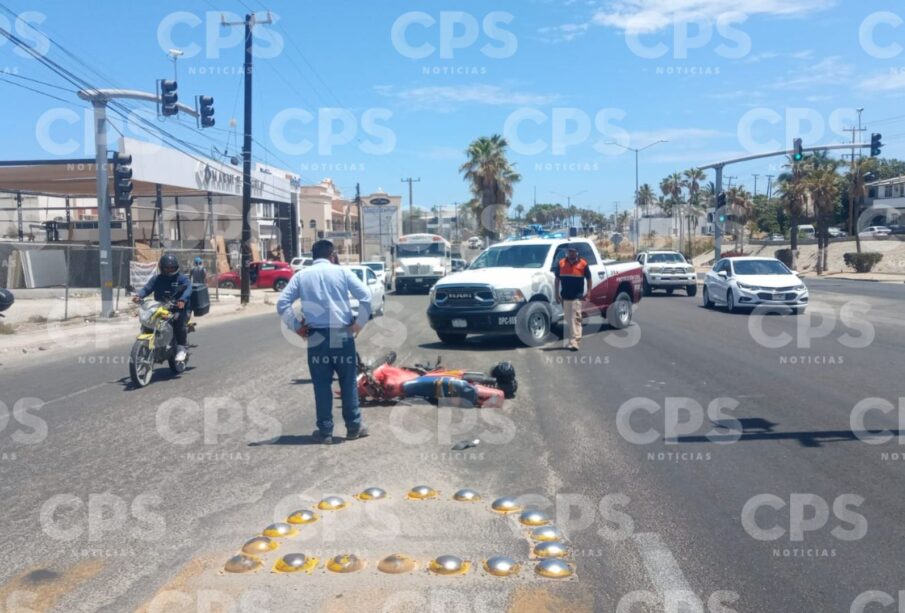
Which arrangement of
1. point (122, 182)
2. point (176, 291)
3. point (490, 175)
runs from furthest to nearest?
1. point (490, 175)
2. point (122, 182)
3. point (176, 291)

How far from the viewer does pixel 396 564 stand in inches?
192

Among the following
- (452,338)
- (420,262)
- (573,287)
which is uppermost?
(420,262)

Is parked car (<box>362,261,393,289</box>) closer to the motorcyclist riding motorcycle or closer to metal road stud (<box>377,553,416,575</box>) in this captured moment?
the motorcyclist riding motorcycle

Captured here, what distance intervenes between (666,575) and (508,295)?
10025 millimetres

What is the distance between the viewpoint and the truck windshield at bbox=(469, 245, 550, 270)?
53.4 feet

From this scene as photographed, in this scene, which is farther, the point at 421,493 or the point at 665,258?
the point at 665,258

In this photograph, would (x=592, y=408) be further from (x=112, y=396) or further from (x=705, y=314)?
(x=705, y=314)

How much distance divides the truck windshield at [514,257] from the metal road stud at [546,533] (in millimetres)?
10821

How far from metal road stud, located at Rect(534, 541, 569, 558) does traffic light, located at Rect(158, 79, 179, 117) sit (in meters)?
18.4

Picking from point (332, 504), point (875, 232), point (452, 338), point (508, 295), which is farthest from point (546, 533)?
point (875, 232)

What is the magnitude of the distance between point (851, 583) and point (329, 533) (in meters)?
3.07

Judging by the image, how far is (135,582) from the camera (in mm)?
4727

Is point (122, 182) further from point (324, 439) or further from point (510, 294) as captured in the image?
point (324, 439)

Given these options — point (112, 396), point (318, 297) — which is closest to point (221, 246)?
point (112, 396)
